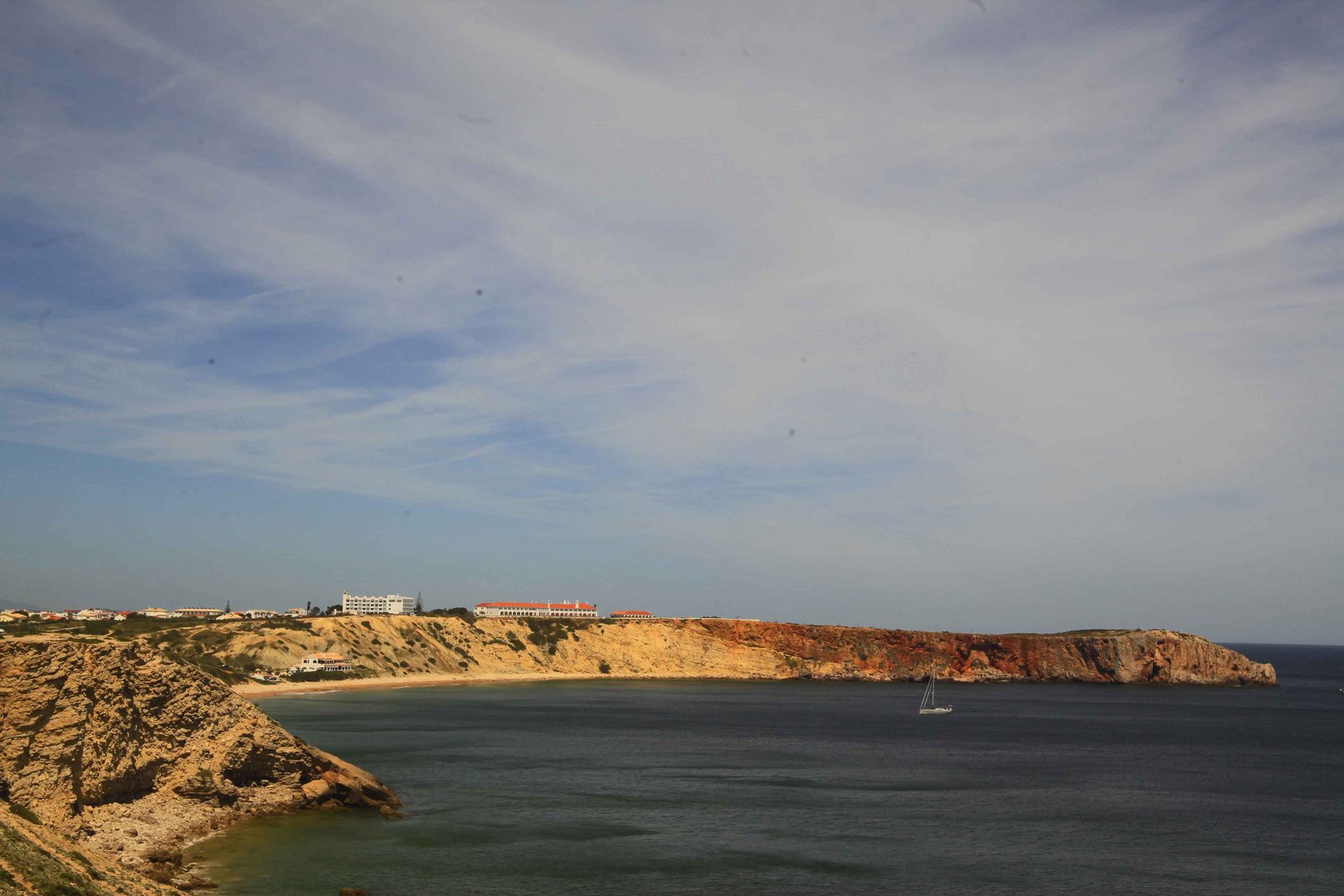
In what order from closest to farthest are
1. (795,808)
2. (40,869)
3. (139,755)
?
(40,869) < (139,755) < (795,808)

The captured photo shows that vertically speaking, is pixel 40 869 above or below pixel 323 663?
above

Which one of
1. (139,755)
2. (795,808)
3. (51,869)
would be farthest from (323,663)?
(51,869)

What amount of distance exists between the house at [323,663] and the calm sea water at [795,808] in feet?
75.0

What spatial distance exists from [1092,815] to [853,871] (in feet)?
75.8

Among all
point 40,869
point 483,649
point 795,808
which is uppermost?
point 40,869

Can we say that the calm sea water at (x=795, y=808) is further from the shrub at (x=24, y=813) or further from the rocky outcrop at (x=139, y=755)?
the shrub at (x=24, y=813)

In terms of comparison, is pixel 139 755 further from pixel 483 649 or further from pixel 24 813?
pixel 483 649

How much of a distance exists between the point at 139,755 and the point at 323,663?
103207 millimetres

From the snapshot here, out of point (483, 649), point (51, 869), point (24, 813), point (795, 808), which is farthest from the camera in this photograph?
point (483, 649)

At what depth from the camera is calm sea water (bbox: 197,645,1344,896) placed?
40.1 meters

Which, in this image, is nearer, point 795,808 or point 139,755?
point 139,755

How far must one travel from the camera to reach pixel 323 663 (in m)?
Result: 140

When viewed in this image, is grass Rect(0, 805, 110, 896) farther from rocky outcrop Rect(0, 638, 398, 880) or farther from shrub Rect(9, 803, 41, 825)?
rocky outcrop Rect(0, 638, 398, 880)

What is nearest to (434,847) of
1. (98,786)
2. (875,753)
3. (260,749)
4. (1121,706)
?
(260,749)
